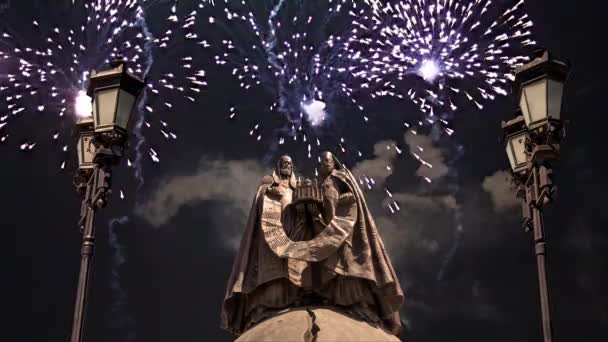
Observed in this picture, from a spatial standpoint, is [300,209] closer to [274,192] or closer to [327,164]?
[274,192]

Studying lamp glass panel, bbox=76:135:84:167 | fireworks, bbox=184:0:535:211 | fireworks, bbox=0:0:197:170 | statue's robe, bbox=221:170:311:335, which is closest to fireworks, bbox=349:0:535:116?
fireworks, bbox=184:0:535:211

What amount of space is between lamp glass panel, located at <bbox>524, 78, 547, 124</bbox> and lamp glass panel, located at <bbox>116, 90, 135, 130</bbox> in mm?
5283

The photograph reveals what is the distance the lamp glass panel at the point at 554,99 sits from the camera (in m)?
14.5

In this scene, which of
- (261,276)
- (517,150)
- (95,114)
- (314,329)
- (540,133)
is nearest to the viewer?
(540,133)

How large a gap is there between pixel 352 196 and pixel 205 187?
45.7ft

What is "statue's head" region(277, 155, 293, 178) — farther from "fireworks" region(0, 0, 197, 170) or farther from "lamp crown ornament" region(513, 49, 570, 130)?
"fireworks" region(0, 0, 197, 170)

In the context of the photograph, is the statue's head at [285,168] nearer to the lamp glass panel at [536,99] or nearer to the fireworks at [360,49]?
the lamp glass panel at [536,99]

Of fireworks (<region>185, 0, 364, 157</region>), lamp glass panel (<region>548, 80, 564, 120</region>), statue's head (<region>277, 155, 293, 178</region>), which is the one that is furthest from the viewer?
fireworks (<region>185, 0, 364, 157</region>)

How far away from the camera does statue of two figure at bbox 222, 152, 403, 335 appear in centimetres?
1551

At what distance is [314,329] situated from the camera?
47.9 feet

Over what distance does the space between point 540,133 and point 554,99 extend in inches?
20.8

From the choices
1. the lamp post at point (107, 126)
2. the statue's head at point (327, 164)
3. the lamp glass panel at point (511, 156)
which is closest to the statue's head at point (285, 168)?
the statue's head at point (327, 164)

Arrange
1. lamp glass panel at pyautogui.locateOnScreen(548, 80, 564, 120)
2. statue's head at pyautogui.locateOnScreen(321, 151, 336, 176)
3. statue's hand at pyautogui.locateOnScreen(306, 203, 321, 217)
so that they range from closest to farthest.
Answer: lamp glass panel at pyautogui.locateOnScreen(548, 80, 564, 120) → statue's hand at pyautogui.locateOnScreen(306, 203, 321, 217) → statue's head at pyautogui.locateOnScreen(321, 151, 336, 176)

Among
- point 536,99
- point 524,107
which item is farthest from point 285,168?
point 536,99
